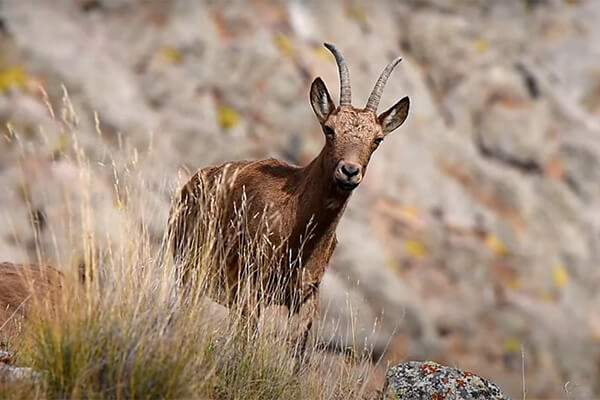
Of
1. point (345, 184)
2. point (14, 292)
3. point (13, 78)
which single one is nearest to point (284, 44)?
point (13, 78)

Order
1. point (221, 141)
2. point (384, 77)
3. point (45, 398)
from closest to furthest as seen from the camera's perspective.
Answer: point (45, 398)
point (384, 77)
point (221, 141)

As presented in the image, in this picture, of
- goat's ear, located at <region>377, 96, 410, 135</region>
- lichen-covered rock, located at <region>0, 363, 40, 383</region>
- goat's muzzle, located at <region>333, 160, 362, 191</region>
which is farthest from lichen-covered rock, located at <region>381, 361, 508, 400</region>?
goat's ear, located at <region>377, 96, 410, 135</region>

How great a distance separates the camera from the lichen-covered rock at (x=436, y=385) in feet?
21.8

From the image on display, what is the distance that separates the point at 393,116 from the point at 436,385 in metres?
3.17

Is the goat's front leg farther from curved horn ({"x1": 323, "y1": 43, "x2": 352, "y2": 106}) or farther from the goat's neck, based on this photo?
curved horn ({"x1": 323, "y1": 43, "x2": 352, "y2": 106})

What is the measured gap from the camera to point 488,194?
26.8 metres

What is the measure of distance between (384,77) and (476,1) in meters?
22.4

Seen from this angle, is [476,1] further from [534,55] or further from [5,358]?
[5,358]

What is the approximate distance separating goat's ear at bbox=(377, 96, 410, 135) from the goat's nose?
1.07 metres

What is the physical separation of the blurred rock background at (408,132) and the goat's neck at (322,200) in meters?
8.76

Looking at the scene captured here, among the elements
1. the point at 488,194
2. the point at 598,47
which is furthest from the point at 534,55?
the point at 488,194

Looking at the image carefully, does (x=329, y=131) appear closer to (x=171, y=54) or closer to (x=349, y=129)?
(x=349, y=129)

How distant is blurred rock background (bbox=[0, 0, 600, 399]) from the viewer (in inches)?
829

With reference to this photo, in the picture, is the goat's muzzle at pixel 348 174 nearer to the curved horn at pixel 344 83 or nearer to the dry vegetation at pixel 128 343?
the curved horn at pixel 344 83
